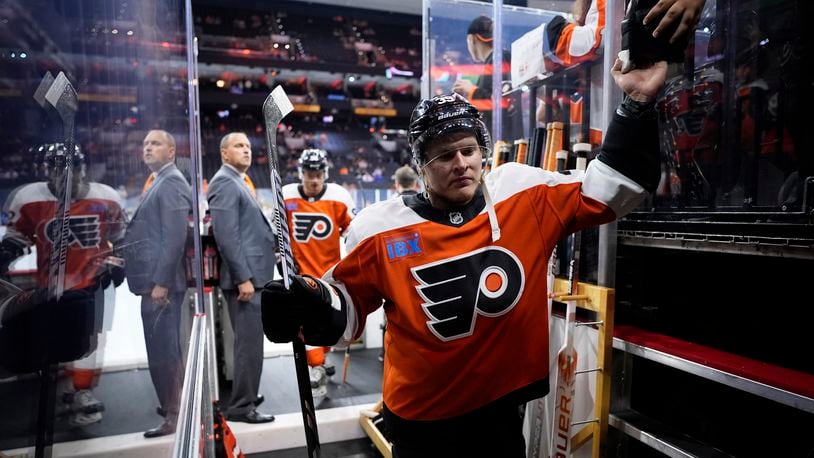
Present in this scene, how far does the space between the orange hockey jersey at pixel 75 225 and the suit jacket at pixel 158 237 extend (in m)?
0.14

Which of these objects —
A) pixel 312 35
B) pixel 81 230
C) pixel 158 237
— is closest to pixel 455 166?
pixel 158 237

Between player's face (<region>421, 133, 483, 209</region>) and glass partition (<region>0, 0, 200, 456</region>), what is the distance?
69cm

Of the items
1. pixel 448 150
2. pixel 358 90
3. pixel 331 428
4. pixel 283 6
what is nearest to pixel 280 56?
pixel 283 6

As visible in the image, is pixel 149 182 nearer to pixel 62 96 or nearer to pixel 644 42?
pixel 62 96

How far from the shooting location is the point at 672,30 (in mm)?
1064

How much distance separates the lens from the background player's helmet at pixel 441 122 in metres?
1.28

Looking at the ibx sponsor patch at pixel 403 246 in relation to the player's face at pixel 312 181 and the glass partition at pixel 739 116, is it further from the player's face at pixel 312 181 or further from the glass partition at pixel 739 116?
the player's face at pixel 312 181

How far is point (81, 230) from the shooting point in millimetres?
480

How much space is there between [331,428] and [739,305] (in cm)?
231

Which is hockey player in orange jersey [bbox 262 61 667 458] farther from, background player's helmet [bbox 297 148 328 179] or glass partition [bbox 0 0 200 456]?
background player's helmet [bbox 297 148 328 179]

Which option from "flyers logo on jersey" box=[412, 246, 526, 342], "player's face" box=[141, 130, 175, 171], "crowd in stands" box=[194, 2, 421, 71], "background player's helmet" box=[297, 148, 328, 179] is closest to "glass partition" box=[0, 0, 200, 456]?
"player's face" box=[141, 130, 175, 171]

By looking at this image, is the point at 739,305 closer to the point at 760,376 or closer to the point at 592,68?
the point at 760,376

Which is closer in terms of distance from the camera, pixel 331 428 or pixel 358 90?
pixel 331 428

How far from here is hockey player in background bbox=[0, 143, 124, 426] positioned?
0.30m
